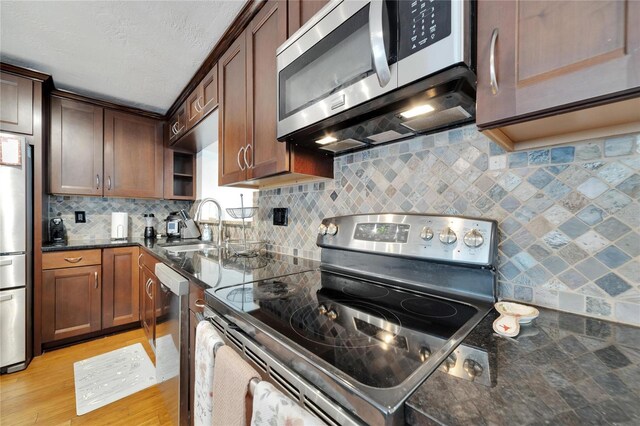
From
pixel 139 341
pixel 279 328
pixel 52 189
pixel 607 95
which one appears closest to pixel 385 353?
pixel 279 328

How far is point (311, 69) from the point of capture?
97cm

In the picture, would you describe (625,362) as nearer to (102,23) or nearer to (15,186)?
(102,23)

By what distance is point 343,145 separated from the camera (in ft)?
3.98

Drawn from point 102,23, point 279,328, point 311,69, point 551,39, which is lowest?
point 279,328

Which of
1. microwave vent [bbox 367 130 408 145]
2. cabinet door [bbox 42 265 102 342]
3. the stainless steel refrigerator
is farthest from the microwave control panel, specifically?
cabinet door [bbox 42 265 102 342]

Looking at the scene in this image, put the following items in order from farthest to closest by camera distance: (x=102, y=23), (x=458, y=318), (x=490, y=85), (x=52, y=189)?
(x=52, y=189) → (x=102, y=23) → (x=458, y=318) → (x=490, y=85)

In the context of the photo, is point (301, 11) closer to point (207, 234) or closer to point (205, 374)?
point (205, 374)

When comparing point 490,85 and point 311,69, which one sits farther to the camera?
point 311,69

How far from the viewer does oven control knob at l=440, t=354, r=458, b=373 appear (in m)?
0.46

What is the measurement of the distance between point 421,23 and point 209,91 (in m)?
1.67

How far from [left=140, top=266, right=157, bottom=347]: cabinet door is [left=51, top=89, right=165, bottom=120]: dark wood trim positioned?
1627 millimetres

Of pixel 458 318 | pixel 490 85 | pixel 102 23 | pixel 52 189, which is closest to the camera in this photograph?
pixel 490 85

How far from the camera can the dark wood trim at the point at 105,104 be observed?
2.33 m

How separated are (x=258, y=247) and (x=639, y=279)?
1773 millimetres
